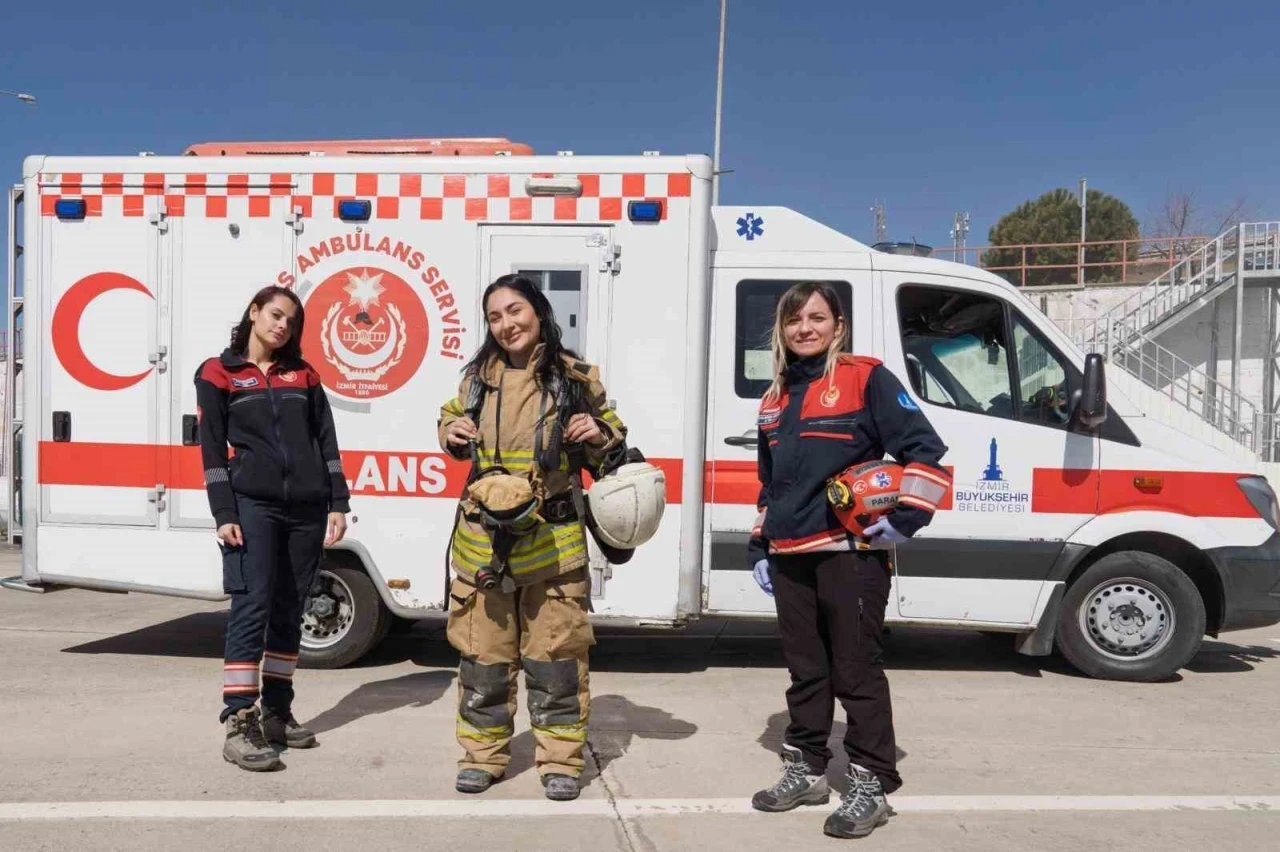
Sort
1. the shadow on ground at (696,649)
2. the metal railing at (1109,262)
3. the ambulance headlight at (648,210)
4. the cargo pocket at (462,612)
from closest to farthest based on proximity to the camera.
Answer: the cargo pocket at (462,612) < the ambulance headlight at (648,210) < the shadow on ground at (696,649) < the metal railing at (1109,262)

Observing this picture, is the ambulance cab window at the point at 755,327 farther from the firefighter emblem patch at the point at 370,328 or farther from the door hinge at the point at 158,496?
the door hinge at the point at 158,496

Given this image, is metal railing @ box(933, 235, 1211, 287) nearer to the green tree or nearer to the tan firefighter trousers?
the green tree

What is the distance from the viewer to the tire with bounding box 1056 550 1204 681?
223 inches

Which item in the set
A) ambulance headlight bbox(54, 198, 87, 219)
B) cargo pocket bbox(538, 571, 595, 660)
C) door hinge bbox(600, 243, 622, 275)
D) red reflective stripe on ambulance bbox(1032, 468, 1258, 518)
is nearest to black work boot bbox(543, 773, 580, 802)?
cargo pocket bbox(538, 571, 595, 660)

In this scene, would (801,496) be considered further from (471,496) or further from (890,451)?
(471,496)

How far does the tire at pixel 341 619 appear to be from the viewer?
19.0ft

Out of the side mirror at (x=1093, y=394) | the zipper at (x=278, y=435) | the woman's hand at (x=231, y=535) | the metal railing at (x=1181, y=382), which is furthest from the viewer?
the metal railing at (x=1181, y=382)

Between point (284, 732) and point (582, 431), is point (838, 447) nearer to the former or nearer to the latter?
point (582, 431)

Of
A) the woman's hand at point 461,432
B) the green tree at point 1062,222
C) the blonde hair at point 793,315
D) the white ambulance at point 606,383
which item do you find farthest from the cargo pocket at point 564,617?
the green tree at point 1062,222

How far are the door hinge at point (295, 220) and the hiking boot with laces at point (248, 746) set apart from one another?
2.76 m

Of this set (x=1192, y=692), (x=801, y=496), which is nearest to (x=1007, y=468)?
(x=1192, y=692)

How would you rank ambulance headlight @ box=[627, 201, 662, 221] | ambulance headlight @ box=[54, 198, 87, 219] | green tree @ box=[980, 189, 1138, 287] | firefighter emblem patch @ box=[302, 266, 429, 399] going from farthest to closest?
green tree @ box=[980, 189, 1138, 287] < ambulance headlight @ box=[54, 198, 87, 219] < firefighter emblem patch @ box=[302, 266, 429, 399] < ambulance headlight @ box=[627, 201, 662, 221]

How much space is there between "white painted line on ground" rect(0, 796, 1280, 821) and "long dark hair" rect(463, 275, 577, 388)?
1.56 meters

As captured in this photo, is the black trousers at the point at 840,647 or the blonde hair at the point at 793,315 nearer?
the black trousers at the point at 840,647
